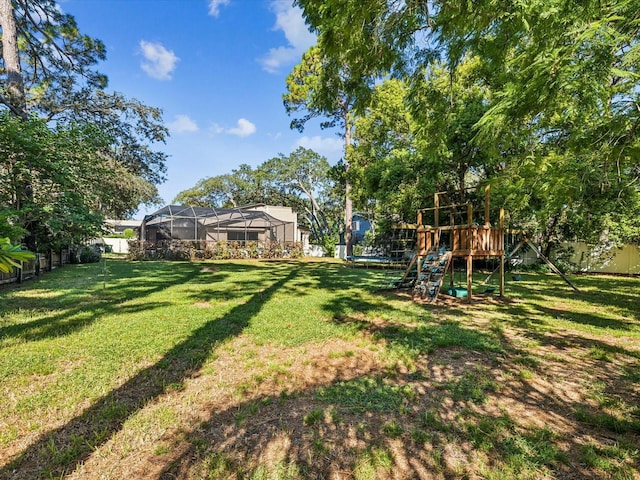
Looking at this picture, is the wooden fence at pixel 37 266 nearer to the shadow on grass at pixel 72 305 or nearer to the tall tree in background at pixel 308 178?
the shadow on grass at pixel 72 305

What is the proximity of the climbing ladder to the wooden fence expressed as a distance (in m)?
8.52

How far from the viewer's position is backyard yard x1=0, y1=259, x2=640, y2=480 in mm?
2062

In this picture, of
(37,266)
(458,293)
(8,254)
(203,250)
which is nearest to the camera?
(8,254)

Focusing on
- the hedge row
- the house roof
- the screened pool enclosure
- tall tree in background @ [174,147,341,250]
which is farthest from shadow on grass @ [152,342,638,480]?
tall tree in background @ [174,147,341,250]

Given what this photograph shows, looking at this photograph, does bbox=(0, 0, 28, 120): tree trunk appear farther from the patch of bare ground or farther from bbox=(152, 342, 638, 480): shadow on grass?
bbox=(152, 342, 638, 480): shadow on grass

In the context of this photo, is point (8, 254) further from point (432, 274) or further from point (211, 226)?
point (211, 226)

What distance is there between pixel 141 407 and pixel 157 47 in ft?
40.5

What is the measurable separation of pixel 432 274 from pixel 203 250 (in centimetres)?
1549

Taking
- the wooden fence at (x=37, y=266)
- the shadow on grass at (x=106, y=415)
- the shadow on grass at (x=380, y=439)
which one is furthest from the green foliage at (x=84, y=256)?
the shadow on grass at (x=380, y=439)

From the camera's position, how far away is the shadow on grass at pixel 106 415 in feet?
6.61

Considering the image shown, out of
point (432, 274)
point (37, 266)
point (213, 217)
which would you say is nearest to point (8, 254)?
point (432, 274)

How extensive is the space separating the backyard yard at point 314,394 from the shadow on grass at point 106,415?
0.6 inches

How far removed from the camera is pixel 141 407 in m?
2.70

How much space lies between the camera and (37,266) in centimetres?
954
